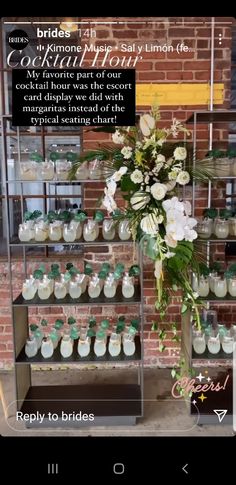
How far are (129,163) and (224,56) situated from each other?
34.2 inches

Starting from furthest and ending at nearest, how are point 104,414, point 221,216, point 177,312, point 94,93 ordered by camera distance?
point 177,312 < point 221,216 < point 104,414 < point 94,93

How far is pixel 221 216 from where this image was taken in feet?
5.32

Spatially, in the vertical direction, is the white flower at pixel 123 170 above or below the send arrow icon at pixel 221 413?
above

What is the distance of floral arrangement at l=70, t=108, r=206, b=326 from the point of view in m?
1.23

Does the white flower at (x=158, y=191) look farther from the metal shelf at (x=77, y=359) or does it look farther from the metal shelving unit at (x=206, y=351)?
the metal shelf at (x=77, y=359)

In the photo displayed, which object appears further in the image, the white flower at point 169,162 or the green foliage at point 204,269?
the green foliage at point 204,269

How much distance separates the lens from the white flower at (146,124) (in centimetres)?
126

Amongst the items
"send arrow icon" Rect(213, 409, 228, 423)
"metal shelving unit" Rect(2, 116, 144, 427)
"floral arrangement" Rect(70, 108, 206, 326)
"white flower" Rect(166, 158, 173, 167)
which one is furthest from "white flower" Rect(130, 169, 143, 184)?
"send arrow icon" Rect(213, 409, 228, 423)

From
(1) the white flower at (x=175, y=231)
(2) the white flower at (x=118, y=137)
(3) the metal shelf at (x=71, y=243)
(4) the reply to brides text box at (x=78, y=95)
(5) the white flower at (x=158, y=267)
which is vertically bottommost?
(5) the white flower at (x=158, y=267)
